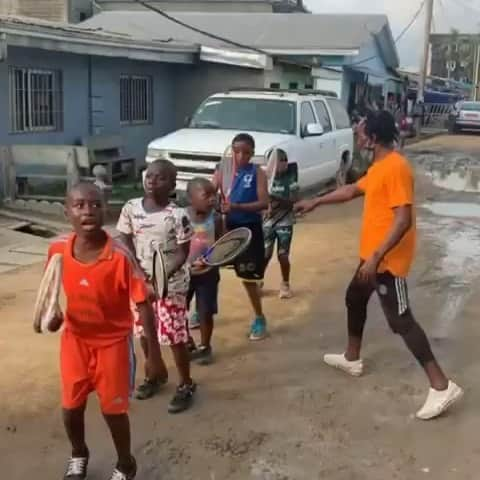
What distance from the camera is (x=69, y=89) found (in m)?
15.5

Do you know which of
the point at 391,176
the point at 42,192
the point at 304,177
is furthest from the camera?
the point at 304,177

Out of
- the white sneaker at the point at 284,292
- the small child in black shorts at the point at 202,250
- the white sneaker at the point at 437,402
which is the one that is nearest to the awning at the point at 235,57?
the white sneaker at the point at 284,292

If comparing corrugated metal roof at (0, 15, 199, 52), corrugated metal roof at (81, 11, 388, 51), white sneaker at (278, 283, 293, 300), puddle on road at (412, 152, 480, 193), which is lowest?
puddle on road at (412, 152, 480, 193)

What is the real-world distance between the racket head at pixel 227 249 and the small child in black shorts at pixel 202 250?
61 mm

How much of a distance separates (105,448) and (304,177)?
1016 cm

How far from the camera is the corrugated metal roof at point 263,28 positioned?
23.5 m

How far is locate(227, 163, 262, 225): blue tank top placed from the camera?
6.28 m

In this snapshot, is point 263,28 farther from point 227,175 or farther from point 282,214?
point 227,175

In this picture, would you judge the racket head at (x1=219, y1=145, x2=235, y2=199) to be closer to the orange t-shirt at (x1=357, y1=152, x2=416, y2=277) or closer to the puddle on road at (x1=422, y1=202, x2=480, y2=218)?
the orange t-shirt at (x1=357, y1=152, x2=416, y2=277)

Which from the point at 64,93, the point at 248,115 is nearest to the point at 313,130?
the point at 248,115

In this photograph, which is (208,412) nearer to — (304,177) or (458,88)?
(304,177)

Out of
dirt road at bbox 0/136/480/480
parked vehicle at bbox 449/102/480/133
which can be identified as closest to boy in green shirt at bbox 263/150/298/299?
dirt road at bbox 0/136/480/480

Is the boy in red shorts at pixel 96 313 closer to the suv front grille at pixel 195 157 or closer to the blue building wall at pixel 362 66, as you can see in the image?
the suv front grille at pixel 195 157

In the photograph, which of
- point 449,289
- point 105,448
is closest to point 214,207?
point 105,448
